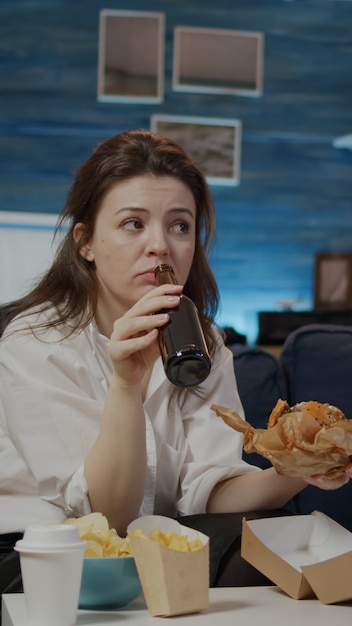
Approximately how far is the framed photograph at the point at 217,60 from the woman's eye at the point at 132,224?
12.5 feet

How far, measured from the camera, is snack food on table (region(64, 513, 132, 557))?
1.12m

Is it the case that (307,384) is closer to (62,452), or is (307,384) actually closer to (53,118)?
(62,452)

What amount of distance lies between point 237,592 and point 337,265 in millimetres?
4298

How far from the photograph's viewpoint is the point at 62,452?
5.02 ft

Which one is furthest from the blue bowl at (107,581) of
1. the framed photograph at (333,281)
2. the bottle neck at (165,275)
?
the framed photograph at (333,281)

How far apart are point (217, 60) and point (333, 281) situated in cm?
143

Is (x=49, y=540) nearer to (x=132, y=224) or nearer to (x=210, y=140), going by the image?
(x=132, y=224)

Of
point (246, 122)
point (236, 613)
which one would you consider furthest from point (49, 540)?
point (246, 122)

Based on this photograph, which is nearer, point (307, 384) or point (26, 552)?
point (26, 552)

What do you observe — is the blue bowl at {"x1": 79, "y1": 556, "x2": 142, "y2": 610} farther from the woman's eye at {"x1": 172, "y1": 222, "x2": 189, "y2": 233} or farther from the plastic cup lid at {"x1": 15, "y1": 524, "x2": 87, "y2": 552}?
the woman's eye at {"x1": 172, "y1": 222, "x2": 189, "y2": 233}

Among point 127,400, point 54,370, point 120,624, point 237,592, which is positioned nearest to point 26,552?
point 120,624

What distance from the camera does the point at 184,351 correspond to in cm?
109

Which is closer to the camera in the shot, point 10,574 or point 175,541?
point 175,541

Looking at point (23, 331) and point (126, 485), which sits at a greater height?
point (23, 331)
